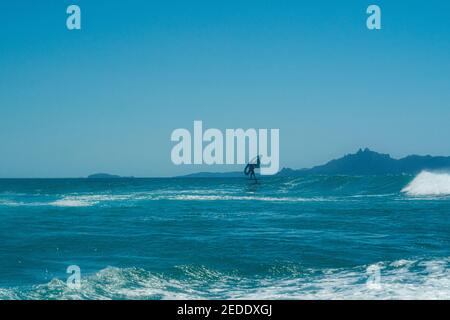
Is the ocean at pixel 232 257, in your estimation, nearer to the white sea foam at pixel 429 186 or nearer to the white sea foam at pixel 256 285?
the white sea foam at pixel 256 285

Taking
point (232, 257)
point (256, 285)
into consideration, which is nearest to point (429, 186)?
point (232, 257)

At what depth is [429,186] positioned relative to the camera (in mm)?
43250

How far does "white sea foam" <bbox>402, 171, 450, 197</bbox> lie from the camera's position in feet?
131

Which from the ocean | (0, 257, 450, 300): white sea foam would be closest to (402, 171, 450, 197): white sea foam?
the ocean

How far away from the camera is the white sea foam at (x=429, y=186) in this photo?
3988cm

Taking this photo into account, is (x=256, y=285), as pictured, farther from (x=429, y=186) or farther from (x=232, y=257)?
(x=429, y=186)

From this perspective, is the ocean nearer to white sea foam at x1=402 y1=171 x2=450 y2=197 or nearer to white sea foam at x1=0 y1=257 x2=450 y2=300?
white sea foam at x1=0 y1=257 x2=450 y2=300

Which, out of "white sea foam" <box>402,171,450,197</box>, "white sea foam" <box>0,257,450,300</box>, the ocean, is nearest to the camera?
"white sea foam" <box>0,257,450,300</box>

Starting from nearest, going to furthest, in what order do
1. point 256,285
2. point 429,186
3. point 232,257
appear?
point 256,285 → point 232,257 → point 429,186

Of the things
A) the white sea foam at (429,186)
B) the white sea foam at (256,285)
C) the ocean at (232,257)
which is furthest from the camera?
the white sea foam at (429,186)

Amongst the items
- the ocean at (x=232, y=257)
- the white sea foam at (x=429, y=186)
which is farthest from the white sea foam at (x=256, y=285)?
the white sea foam at (x=429, y=186)
